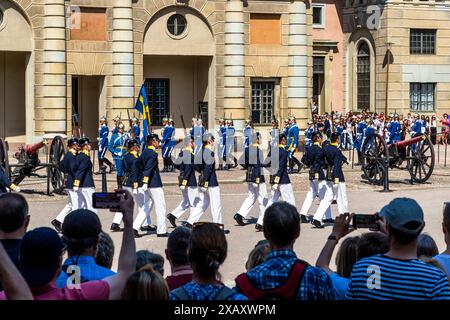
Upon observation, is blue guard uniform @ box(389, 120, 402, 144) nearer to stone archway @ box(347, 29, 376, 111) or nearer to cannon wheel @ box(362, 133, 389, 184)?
cannon wheel @ box(362, 133, 389, 184)

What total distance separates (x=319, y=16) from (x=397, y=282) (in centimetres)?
4025

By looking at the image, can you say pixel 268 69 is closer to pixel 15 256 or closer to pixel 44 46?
pixel 44 46

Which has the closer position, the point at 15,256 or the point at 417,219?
the point at 417,219

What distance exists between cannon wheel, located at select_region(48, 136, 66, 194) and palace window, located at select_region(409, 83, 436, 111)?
22.0m

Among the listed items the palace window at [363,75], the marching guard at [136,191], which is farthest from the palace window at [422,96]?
the marching guard at [136,191]

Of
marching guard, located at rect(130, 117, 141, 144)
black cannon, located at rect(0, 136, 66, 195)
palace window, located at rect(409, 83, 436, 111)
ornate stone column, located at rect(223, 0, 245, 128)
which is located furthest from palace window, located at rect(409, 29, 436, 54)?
black cannon, located at rect(0, 136, 66, 195)

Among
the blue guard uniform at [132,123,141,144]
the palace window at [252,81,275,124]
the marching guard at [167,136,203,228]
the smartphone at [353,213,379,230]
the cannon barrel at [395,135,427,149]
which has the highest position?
the palace window at [252,81,275,124]

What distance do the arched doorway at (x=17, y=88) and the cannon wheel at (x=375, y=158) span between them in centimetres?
1238

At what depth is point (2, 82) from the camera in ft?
113

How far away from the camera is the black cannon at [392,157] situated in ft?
88.8

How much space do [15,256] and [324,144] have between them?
563 inches

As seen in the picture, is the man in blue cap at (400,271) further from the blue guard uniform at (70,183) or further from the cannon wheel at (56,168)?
the cannon wheel at (56,168)

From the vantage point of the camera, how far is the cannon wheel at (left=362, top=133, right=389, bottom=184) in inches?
1060
